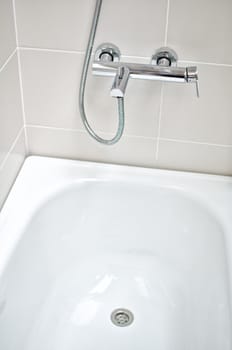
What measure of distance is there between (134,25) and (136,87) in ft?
0.54

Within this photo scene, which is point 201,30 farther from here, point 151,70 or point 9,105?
point 9,105

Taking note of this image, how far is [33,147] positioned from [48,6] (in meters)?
0.42

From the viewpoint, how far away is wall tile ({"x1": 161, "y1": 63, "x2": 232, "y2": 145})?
50.5 inches

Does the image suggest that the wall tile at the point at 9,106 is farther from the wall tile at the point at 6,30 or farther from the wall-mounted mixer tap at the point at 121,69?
the wall-mounted mixer tap at the point at 121,69

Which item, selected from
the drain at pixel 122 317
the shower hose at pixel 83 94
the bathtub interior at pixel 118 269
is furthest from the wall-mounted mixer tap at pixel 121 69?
the drain at pixel 122 317

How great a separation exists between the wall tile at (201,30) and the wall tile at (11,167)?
1.63 feet

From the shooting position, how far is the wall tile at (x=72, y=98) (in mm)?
1320

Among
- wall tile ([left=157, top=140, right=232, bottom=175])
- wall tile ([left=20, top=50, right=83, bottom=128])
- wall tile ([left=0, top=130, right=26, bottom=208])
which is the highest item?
wall tile ([left=20, top=50, right=83, bottom=128])

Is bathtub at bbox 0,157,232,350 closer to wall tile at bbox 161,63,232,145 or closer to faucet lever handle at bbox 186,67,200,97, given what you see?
wall tile at bbox 161,63,232,145

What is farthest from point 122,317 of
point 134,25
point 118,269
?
point 134,25

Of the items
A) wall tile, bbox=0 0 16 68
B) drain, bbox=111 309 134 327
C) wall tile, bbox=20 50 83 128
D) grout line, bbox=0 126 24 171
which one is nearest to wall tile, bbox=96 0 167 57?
wall tile, bbox=20 50 83 128

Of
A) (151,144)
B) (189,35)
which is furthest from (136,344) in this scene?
(189,35)

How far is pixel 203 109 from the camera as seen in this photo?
1.33 m

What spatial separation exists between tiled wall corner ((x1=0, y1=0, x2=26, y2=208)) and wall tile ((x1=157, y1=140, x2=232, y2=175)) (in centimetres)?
40
